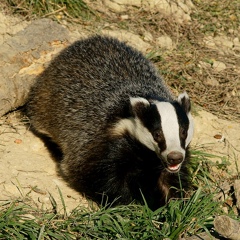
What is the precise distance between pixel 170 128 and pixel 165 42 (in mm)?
3746

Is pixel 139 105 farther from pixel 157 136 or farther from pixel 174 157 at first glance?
pixel 174 157

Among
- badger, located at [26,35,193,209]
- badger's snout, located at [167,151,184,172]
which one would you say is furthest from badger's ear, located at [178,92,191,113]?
badger's snout, located at [167,151,184,172]

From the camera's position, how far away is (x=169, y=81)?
786 cm

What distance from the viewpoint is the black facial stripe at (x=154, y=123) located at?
16.5 ft

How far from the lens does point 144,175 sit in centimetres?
563

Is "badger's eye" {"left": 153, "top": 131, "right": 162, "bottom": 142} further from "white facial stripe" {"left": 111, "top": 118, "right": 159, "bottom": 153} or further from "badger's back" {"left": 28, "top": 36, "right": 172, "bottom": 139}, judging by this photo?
"badger's back" {"left": 28, "top": 36, "right": 172, "bottom": 139}

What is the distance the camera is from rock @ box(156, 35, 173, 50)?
8.53m

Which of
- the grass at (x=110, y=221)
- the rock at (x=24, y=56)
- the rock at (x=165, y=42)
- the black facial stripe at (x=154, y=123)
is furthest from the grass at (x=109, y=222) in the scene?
the rock at (x=165, y=42)

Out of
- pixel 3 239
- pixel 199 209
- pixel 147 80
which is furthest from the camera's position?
pixel 147 80

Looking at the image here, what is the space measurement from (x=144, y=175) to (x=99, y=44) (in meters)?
1.81

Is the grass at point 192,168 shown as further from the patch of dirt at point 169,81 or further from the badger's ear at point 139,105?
the badger's ear at point 139,105

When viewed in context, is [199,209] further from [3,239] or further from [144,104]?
[3,239]

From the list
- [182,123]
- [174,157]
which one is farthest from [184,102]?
[174,157]

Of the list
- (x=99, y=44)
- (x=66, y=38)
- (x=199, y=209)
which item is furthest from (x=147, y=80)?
(x=199, y=209)
